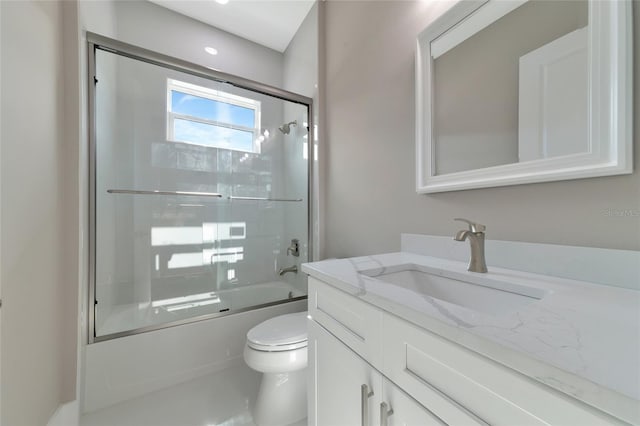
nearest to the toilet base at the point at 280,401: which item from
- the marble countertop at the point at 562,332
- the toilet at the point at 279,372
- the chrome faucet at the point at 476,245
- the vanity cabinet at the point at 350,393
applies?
the toilet at the point at 279,372

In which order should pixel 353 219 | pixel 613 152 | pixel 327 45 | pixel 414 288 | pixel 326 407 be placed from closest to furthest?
pixel 613 152
pixel 326 407
pixel 414 288
pixel 353 219
pixel 327 45

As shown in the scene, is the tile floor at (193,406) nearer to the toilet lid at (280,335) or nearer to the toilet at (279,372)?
the toilet at (279,372)

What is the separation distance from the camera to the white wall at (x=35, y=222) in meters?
0.86

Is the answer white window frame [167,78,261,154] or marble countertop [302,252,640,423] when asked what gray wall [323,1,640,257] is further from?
white window frame [167,78,261,154]

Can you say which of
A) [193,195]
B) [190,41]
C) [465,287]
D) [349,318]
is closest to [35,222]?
[193,195]

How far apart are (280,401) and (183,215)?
158 cm

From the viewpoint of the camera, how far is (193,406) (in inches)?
52.3

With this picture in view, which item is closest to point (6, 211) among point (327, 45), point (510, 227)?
point (510, 227)

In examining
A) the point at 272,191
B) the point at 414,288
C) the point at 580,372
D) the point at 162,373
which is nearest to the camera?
the point at 580,372

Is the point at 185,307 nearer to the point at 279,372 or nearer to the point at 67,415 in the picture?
the point at 67,415

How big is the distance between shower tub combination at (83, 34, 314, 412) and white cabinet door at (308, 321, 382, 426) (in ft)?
3.62

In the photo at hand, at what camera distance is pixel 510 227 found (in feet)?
2.72

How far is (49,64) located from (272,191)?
1.55 m

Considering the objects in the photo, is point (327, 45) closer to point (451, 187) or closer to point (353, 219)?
point (353, 219)
